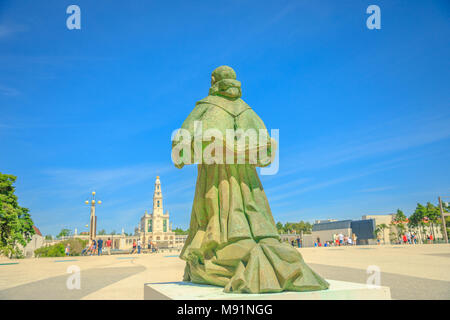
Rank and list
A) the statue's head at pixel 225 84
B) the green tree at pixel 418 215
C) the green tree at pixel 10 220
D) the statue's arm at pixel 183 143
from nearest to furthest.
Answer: the statue's arm at pixel 183 143 < the statue's head at pixel 225 84 < the green tree at pixel 10 220 < the green tree at pixel 418 215

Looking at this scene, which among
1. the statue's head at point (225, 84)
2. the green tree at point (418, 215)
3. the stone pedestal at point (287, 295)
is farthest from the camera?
the green tree at point (418, 215)

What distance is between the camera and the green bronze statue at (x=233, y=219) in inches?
153

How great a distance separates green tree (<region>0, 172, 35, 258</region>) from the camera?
20.8m

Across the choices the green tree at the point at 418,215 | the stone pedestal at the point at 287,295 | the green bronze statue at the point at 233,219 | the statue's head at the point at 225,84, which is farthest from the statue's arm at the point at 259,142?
the green tree at the point at 418,215

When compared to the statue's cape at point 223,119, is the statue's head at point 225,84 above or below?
above

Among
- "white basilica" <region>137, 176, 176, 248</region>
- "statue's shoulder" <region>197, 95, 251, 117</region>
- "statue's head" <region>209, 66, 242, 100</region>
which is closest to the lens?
"statue's shoulder" <region>197, 95, 251, 117</region>

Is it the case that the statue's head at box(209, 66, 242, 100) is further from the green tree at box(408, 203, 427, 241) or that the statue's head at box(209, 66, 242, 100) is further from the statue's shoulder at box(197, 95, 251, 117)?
the green tree at box(408, 203, 427, 241)

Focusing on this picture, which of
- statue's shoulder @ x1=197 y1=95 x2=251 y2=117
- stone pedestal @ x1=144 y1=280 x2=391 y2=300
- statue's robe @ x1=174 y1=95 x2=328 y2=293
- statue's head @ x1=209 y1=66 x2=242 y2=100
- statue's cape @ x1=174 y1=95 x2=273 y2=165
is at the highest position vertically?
statue's head @ x1=209 y1=66 x2=242 y2=100

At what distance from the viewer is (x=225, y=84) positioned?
5.15 meters

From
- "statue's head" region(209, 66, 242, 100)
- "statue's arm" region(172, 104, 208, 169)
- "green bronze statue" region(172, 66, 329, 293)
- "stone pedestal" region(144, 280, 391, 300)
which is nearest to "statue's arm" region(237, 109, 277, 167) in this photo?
"green bronze statue" region(172, 66, 329, 293)

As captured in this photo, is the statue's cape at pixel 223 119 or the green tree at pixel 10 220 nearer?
the statue's cape at pixel 223 119

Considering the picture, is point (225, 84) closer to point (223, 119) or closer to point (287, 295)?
point (223, 119)

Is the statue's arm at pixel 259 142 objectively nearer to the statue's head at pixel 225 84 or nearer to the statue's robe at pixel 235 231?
the statue's robe at pixel 235 231
